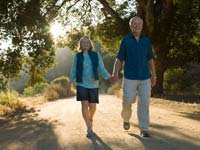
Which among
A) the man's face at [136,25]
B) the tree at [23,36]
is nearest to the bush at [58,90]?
the tree at [23,36]

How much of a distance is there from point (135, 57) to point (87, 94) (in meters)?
1.33

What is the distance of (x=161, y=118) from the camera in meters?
13.8

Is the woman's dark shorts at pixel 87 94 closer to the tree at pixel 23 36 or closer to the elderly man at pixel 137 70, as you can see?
the elderly man at pixel 137 70

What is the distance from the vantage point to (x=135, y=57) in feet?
32.3

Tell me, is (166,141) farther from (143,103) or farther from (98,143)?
(98,143)

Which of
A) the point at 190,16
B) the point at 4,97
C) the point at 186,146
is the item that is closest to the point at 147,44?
the point at 186,146

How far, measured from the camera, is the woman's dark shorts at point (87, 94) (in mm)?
10414

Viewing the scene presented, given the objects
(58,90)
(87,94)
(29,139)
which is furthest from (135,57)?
(58,90)

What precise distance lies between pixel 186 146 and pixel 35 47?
43.9 ft

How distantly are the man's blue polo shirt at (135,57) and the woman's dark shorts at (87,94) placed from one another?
2.87 ft

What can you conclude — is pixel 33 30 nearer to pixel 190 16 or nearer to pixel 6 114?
pixel 6 114

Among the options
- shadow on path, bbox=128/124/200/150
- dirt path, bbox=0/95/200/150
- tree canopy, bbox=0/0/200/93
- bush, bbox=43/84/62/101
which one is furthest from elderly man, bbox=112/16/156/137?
bush, bbox=43/84/62/101

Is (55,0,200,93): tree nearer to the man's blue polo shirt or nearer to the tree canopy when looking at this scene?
the tree canopy

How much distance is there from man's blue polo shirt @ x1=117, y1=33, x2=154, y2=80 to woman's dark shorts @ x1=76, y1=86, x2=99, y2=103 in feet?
2.87
